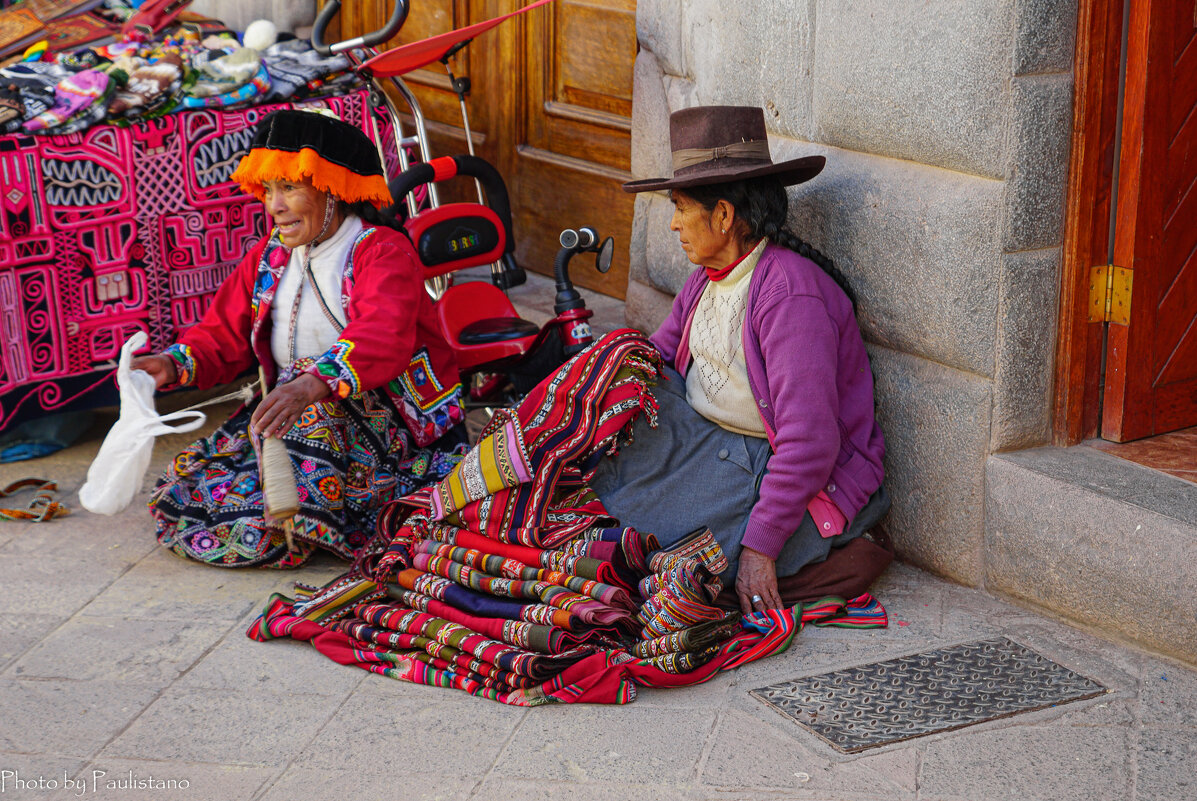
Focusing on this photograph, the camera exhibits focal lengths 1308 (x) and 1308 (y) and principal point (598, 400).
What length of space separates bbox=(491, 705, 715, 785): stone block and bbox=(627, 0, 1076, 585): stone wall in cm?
95

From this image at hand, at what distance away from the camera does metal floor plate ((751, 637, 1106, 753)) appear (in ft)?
8.61

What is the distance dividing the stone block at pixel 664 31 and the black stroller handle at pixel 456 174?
61 cm

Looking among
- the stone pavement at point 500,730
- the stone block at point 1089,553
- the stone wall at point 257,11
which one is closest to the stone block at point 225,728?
the stone pavement at point 500,730

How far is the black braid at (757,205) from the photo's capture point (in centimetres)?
315

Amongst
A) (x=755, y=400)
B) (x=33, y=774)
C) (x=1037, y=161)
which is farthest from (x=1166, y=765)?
(x=33, y=774)

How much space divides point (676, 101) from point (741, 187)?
846 mm

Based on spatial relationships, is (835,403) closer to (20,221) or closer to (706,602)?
(706,602)

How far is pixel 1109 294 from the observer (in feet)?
10.1

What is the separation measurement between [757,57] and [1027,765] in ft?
6.54

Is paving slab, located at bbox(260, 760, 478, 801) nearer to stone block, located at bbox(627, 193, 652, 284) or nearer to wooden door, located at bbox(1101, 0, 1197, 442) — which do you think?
wooden door, located at bbox(1101, 0, 1197, 442)

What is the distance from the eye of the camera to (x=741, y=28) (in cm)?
359

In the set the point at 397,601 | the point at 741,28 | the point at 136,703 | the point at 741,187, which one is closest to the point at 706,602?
the point at 397,601

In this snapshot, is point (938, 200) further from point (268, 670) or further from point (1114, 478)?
point (268, 670)

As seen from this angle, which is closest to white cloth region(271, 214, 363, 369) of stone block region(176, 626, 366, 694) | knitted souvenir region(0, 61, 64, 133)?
stone block region(176, 626, 366, 694)
